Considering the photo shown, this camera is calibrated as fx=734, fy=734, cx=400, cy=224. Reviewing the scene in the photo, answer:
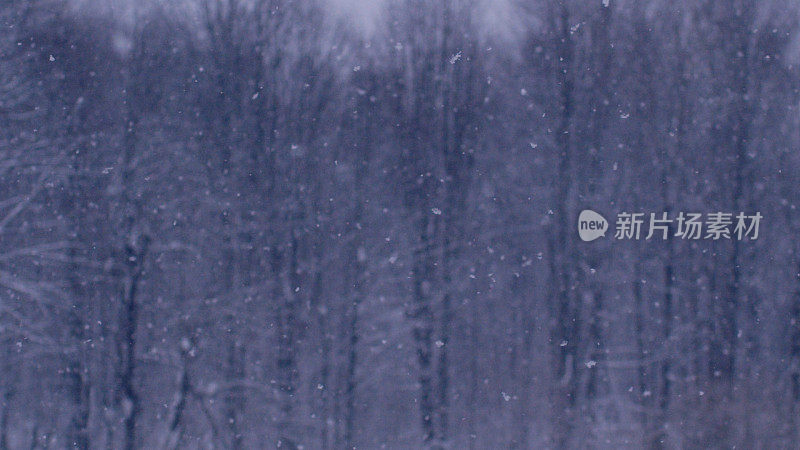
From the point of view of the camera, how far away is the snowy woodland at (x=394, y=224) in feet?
15.3

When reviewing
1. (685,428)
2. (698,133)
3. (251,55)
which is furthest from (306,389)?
(698,133)

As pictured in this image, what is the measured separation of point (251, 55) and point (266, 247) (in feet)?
4.08

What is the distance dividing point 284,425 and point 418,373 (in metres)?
0.92

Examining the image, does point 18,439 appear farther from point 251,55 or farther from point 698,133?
point 698,133

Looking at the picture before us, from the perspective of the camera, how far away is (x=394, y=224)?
472 cm

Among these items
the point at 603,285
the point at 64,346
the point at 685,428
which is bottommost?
the point at 685,428

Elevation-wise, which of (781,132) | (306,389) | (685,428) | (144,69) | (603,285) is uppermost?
(144,69)

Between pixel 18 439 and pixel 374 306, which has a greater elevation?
pixel 374 306

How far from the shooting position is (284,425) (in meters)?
4.68

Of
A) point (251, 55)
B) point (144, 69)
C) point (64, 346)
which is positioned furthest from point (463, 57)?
point (64, 346)

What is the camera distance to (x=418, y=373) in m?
4.72

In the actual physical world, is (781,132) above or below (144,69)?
below

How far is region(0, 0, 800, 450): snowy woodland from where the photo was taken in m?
4.65

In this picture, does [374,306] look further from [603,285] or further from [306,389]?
[603,285]
